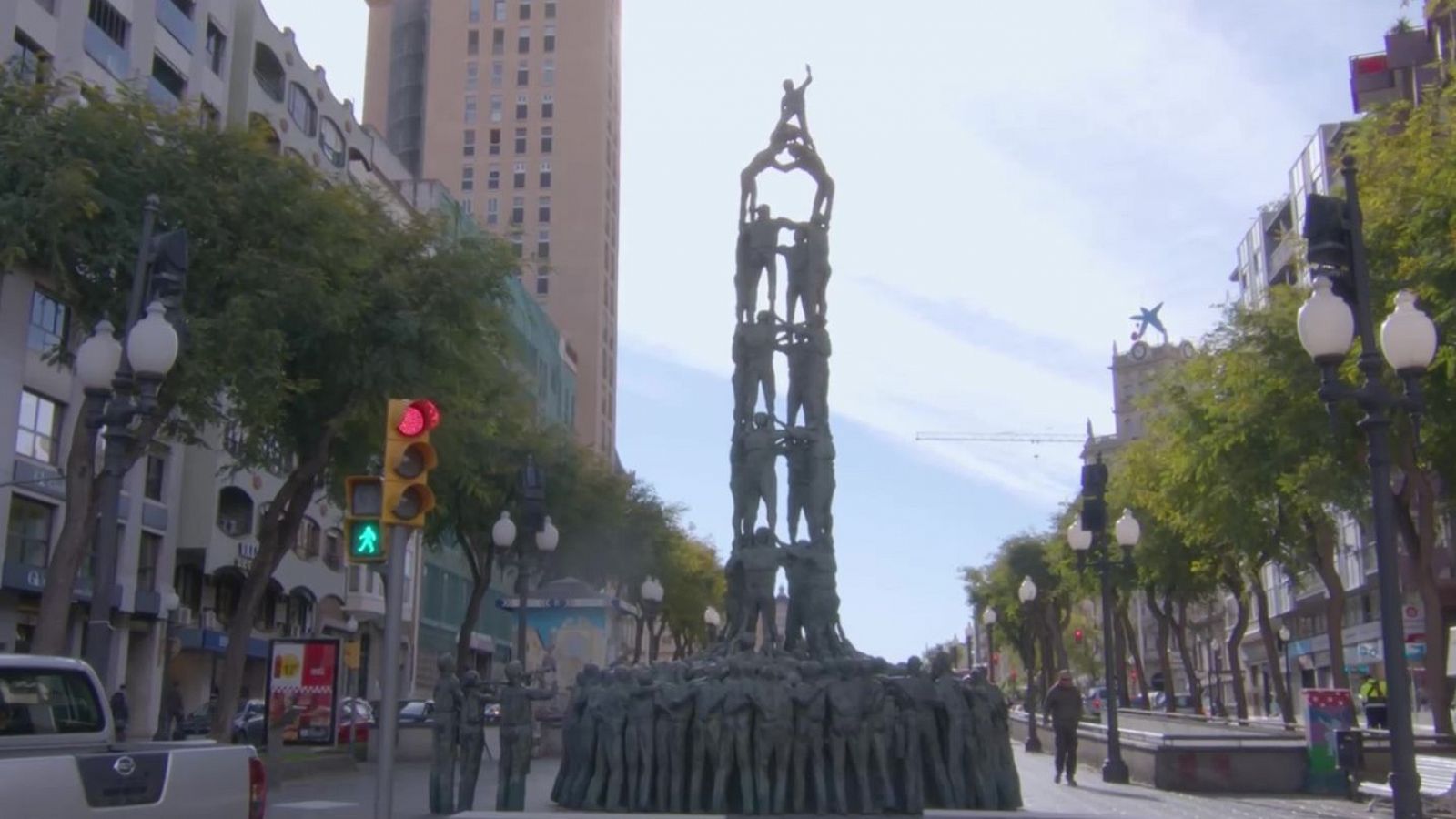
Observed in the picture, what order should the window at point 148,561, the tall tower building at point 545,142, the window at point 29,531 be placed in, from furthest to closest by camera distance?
the tall tower building at point 545,142 < the window at point 148,561 < the window at point 29,531

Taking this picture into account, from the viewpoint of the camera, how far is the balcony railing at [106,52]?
36.6 metres

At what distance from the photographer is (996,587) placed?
72.9 m

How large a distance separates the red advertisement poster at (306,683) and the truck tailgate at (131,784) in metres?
19.8

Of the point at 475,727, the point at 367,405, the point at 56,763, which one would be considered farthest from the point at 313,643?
the point at 56,763

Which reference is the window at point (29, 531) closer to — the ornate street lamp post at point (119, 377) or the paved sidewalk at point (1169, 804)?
the ornate street lamp post at point (119, 377)

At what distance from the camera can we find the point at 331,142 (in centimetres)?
5491

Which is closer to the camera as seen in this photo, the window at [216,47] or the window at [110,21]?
the window at [110,21]

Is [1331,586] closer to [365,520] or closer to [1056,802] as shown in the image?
[1056,802]

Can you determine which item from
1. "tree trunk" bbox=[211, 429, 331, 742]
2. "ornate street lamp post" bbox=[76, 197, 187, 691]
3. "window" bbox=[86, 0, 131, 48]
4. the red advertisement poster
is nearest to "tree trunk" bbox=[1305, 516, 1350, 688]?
→ the red advertisement poster

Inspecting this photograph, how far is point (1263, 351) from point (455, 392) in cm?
1467

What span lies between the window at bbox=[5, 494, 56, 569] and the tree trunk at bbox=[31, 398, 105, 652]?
1440 cm

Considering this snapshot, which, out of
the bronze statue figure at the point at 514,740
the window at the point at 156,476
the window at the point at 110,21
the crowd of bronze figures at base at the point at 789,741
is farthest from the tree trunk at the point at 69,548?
the window at the point at 156,476

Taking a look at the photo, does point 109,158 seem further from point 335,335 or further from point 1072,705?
point 1072,705

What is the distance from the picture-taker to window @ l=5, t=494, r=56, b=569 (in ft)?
113
